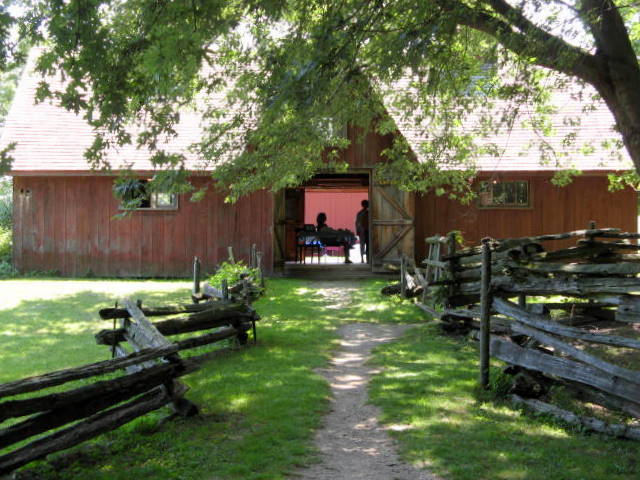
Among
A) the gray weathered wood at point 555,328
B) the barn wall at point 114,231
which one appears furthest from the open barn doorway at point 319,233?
the gray weathered wood at point 555,328

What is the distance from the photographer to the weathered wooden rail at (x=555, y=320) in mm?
5949

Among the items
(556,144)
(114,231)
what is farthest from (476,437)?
(114,231)

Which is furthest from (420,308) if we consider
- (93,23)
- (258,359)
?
(93,23)

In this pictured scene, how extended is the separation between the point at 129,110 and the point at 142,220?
13.3m

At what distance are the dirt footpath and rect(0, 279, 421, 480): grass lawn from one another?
0.18m

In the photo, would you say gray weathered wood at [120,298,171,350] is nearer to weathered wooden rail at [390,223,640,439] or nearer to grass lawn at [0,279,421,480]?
grass lawn at [0,279,421,480]

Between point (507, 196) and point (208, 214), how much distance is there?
9.31 metres

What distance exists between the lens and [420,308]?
1386 cm

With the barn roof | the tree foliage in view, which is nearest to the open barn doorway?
the barn roof

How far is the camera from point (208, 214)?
20.5m

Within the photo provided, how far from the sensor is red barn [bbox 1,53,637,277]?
65.1 feet

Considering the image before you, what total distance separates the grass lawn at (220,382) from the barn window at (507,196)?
6.06 metres

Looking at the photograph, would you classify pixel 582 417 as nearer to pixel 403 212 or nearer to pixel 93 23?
pixel 93 23

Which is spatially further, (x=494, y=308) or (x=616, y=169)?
(x=616, y=169)
